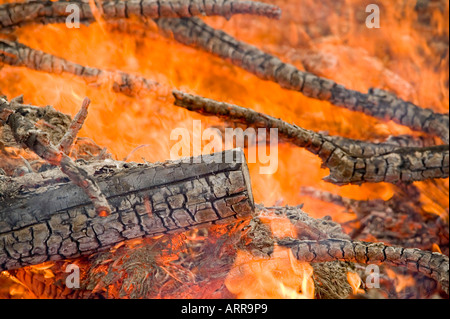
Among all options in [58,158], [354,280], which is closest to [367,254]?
[354,280]

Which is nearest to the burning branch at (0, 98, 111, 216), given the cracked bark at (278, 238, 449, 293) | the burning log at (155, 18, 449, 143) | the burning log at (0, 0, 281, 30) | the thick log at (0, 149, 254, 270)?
the thick log at (0, 149, 254, 270)

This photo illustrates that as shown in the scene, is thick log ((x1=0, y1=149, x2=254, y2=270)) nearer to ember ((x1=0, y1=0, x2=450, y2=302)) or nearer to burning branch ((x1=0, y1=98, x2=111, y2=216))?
ember ((x1=0, y1=0, x2=450, y2=302))

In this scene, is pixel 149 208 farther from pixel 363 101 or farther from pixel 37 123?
pixel 363 101

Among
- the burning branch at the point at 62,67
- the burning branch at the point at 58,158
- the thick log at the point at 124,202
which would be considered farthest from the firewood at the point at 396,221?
the burning branch at the point at 58,158

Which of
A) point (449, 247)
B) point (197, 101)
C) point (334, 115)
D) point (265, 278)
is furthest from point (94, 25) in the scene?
point (449, 247)

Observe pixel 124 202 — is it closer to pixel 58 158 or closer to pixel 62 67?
pixel 58 158
